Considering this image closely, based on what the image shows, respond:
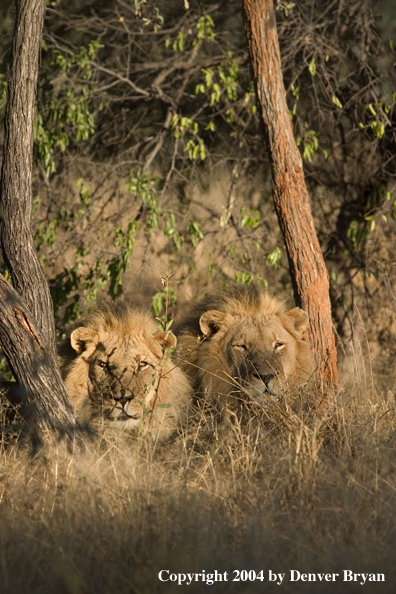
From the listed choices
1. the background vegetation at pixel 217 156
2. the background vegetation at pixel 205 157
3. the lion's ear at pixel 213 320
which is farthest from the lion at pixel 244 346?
the background vegetation at pixel 217 156

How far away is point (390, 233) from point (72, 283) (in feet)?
11.6

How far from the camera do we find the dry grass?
10.3ft

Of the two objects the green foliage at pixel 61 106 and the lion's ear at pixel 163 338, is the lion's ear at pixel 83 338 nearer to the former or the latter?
the lion's ear at pixel 163 338

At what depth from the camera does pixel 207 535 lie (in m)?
3.35

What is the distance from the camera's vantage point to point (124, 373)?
496 cm

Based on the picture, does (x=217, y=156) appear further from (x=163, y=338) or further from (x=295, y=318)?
(x=163, y=338)

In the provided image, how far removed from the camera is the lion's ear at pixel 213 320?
577cm

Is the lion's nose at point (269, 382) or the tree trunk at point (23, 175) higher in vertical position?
the tree trunk at point (23, 175)

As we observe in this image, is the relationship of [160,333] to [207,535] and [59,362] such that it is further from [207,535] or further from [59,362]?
[207,535]

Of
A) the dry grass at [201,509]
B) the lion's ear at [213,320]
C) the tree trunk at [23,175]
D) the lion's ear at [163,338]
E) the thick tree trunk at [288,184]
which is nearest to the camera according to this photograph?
the dry grass at [201,509]

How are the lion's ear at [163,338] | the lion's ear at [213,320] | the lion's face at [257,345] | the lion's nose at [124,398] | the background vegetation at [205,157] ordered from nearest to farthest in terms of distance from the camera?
1. the lion's nose at [124,398]
2. the lion's ear at [163,338]
3. the lion's face at [257,345]
4. the lion's ear at [213,320]
5. the background vegetation at [205,157]

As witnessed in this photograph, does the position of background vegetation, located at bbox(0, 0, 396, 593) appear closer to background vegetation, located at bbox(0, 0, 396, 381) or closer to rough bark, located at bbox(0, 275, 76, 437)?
background vegetation, located at bbox(0, 0, 396, 381)

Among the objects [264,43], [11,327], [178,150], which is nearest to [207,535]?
[11,327]

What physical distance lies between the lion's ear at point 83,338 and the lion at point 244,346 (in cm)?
63
